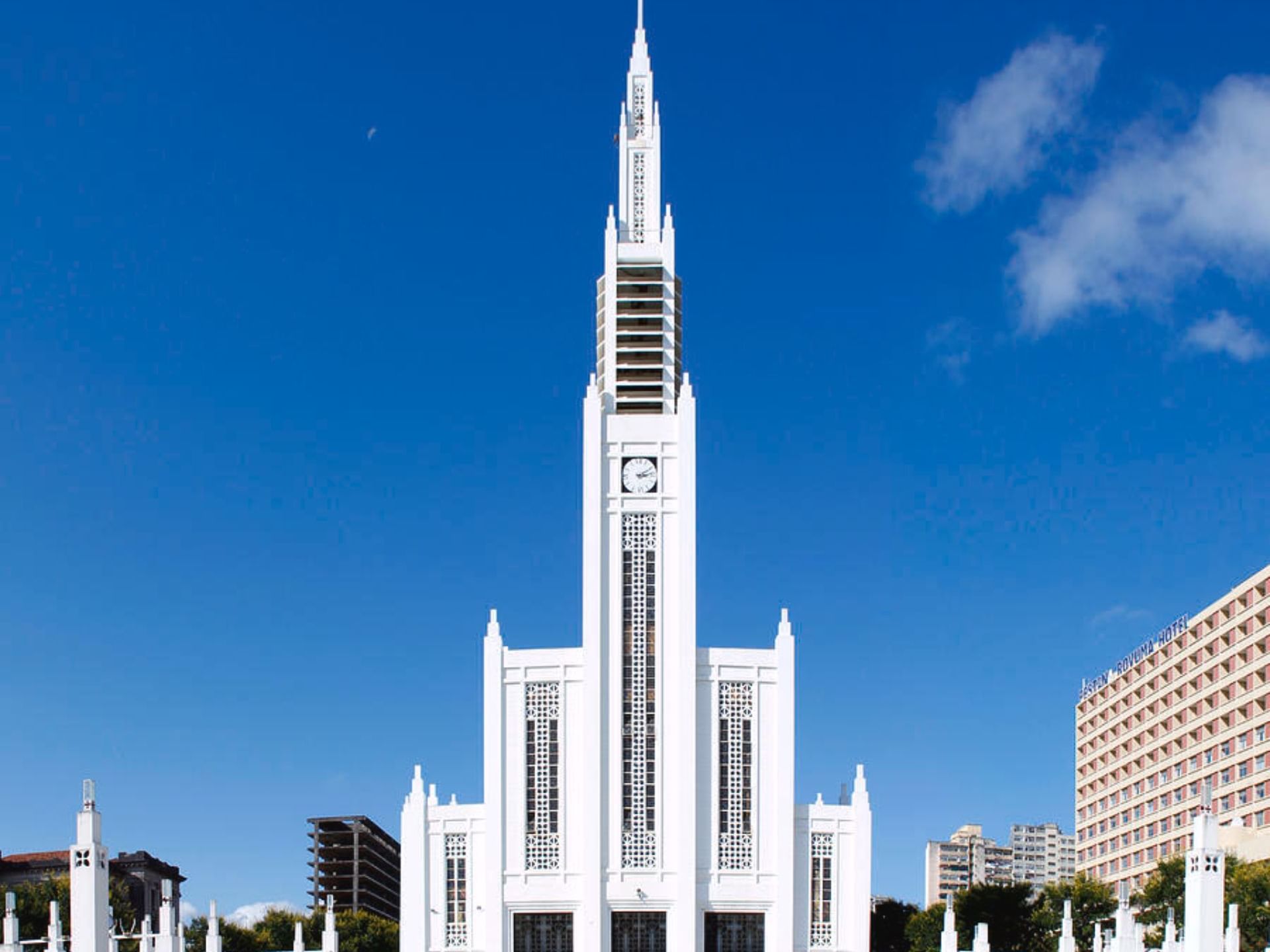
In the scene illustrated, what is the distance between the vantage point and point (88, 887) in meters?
42.8

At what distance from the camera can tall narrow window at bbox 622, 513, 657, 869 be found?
71.4 metres

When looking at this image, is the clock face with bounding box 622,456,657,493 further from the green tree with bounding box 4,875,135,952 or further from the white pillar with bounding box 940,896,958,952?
the green tree with bounding box 4,875,135,952

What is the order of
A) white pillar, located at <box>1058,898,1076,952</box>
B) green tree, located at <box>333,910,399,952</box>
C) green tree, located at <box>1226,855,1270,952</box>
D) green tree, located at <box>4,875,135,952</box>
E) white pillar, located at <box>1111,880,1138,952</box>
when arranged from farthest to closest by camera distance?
green tree, located at <box>333,910,399,952</box> < green tree, located at <box>4,875,135,952</box> < green tree, located at <box>1226,855,1270,952</box> < white pillar, located at <box>1058,898,1076,952</box> < white pillar, located at <box>1111,880,1138,952</box>

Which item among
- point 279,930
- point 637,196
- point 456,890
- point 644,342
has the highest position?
point 637,196

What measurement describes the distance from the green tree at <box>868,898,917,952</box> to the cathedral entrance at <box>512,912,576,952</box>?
174 ft

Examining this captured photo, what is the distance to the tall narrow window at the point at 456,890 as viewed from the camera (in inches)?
2793

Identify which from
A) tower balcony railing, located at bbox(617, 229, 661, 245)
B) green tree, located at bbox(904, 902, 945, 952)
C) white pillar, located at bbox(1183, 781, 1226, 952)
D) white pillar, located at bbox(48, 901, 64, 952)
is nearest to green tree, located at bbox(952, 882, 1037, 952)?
green tree, located at bbox(904, 902, 945, 952)

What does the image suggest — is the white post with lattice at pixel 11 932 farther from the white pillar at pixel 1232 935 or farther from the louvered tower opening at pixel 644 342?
the white pillar at pixel 1232 935

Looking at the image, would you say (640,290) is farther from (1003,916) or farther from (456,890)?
(1003,916)

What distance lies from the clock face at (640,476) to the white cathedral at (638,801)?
0.10 metres

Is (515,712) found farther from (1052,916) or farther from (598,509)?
(1052,916)

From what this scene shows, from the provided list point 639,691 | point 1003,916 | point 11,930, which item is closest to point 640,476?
point 639,691

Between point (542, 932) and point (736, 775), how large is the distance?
34.7 feet

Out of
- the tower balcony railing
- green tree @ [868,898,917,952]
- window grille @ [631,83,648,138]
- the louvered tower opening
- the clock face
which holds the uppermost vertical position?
window grille @ [631,83,648,138]
